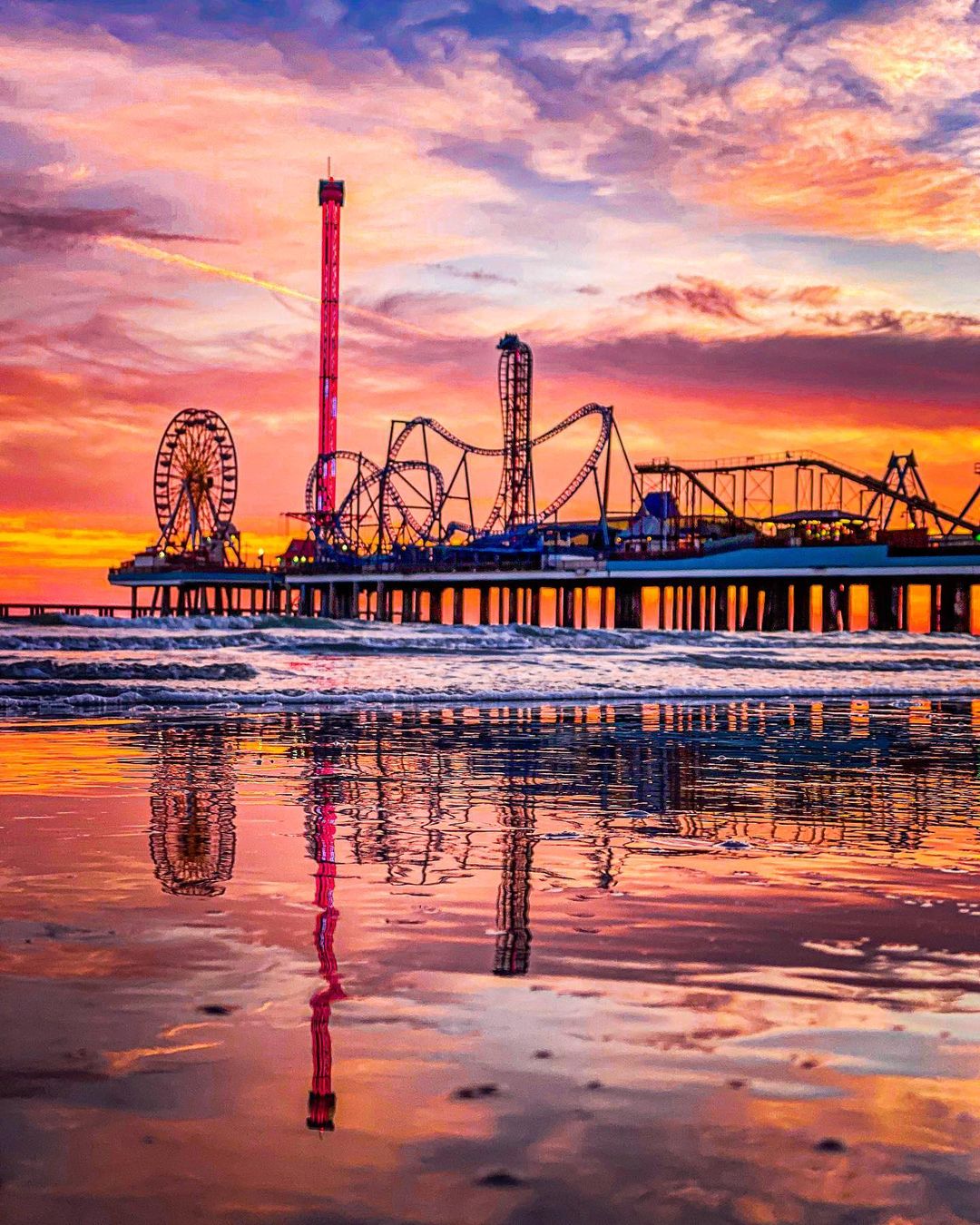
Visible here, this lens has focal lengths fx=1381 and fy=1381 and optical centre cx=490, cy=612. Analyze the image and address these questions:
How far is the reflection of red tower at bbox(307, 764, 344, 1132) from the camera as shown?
115 inches

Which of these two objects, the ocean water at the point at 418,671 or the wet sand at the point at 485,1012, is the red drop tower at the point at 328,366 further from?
the wet sand at the point at 485,1012

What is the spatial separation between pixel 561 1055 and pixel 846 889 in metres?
2.71

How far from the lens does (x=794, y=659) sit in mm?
38688

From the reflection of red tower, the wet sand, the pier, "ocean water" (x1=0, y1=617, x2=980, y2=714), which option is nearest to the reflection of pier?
the wet sand

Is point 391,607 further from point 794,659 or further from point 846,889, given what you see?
point 846,889

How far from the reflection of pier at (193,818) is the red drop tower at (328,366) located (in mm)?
107002

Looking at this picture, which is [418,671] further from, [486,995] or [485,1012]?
[485,1012]

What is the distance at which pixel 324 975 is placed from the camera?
4023 millimetres

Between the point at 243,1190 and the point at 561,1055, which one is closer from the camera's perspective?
the point at 243,1190

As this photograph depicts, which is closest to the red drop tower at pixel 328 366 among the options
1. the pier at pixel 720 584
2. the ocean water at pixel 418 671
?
the pier at pixel 720 584

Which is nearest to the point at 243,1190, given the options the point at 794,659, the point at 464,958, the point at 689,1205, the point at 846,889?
the point at 689,1205

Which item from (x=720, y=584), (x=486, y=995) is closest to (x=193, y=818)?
(x=486, y=995)

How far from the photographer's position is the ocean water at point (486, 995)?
257 centimetres

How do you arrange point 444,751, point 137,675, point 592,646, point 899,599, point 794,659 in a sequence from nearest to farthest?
point 444,751
point 137,675
point 794,659
point 592,646
point 899,599
